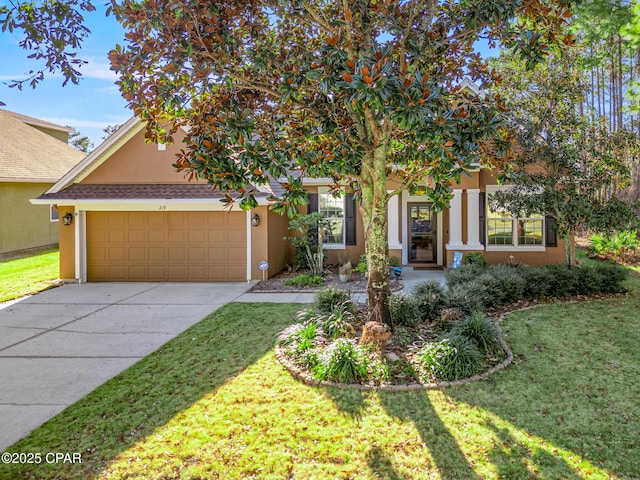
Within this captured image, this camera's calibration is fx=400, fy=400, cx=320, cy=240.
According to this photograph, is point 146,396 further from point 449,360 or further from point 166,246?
point 166,246

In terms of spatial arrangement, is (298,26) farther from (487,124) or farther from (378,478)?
(378,478)

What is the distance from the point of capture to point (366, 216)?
6133 mm

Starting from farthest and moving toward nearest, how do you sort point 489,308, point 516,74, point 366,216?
point 516,74
point 489,308
point 366,216

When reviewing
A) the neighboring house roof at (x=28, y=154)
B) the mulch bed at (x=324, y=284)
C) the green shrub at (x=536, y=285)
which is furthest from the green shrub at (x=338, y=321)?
the neighboring house roof at (x=28, y=154)

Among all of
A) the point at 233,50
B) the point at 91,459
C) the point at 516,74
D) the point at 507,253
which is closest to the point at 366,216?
the point at 233,50

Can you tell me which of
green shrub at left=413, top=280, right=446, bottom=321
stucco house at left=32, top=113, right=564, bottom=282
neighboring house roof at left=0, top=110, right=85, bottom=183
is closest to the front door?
stucco house at left=32, top=113, right=564, bottom=282

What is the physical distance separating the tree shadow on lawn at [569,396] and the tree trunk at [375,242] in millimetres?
1761

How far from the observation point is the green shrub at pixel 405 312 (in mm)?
6587

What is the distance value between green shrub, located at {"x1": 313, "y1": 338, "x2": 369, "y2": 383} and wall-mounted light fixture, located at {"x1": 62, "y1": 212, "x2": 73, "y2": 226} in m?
10.0

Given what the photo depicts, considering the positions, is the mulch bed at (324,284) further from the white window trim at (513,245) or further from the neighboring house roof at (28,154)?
the neighboring house roof at (28,154)

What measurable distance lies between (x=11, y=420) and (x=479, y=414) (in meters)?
4.81

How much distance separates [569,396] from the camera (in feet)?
14.4

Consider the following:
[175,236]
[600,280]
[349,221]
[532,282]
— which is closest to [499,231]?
[600,280]

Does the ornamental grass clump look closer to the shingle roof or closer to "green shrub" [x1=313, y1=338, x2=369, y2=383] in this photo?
"green shrub" [x1=313, y1=338, x2=369, y2=383]
